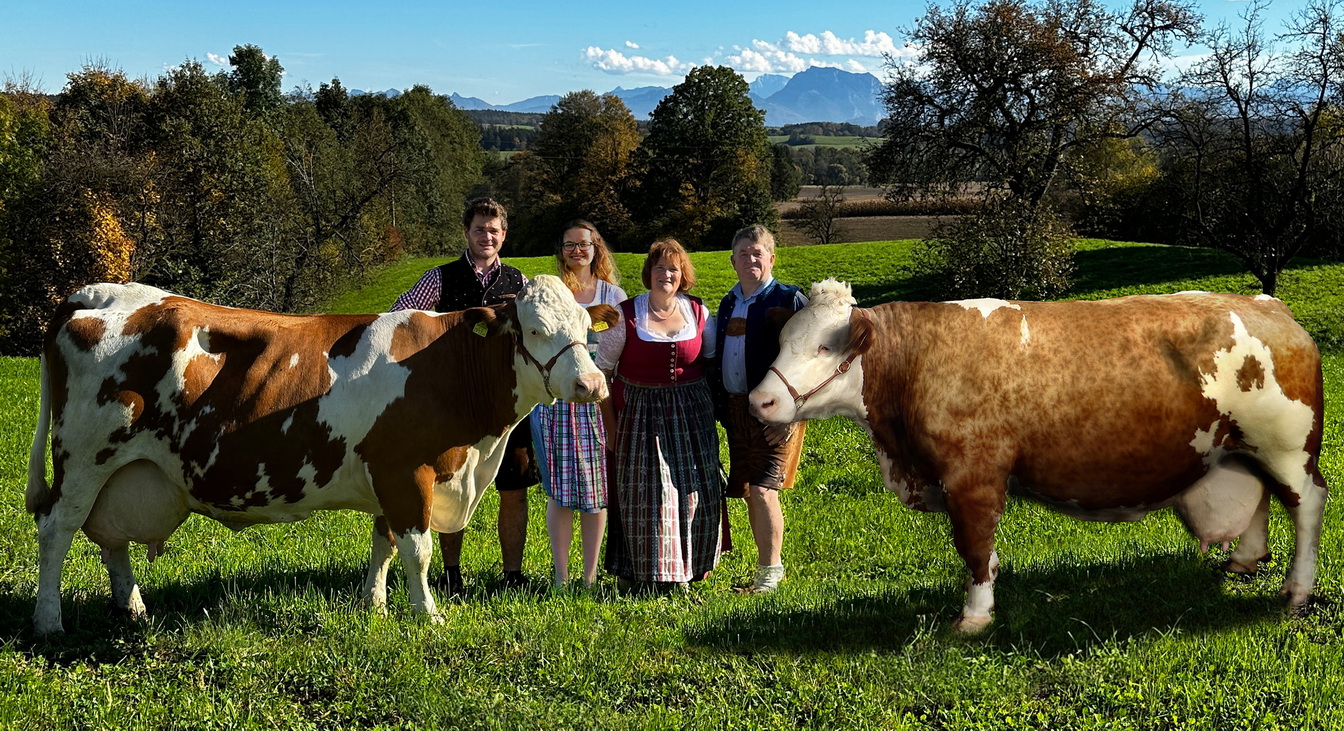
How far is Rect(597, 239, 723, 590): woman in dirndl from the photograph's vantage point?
21.4 feet

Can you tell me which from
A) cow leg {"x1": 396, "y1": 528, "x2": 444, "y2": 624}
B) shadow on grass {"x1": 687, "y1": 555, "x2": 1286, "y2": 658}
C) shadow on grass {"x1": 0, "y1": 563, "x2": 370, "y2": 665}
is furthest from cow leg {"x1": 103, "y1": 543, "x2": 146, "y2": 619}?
shadow on grass {"x1": 687, "y1": 555, "x2": 1286, "y2": 658}

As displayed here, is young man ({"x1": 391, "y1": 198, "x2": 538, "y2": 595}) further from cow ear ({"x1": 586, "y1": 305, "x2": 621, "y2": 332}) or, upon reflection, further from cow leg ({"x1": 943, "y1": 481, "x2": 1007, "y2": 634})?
cow leg ({"x1": 943, "y1": 481, "x2": 1007, "y2": 634})

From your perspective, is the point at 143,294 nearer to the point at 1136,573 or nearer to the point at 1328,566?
the point at 1136,573

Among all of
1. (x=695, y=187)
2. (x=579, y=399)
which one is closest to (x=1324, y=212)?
(x=579, y=399)

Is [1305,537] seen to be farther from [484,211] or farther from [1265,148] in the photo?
[1265,148]

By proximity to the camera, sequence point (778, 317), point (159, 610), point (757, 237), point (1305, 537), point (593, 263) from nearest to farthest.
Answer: point (1305, 537)
point (778, 317)
point (159, 610)
point (757, 237)
point (593, 263)

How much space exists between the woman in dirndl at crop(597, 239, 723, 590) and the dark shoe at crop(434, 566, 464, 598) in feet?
3.54

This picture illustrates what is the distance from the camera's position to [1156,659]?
16.4 feet

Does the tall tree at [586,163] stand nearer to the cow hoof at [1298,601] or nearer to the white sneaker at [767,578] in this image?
the white sneaker at [767,578]

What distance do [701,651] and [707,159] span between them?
2116 inches

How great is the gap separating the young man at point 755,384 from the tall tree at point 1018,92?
22.6 m

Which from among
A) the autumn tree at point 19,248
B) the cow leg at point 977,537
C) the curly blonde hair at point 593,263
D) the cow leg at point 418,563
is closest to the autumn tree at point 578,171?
the autumn tree at point 19,248

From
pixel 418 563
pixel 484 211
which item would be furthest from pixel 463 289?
pixel 418 563

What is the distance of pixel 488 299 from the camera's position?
6691 mm
